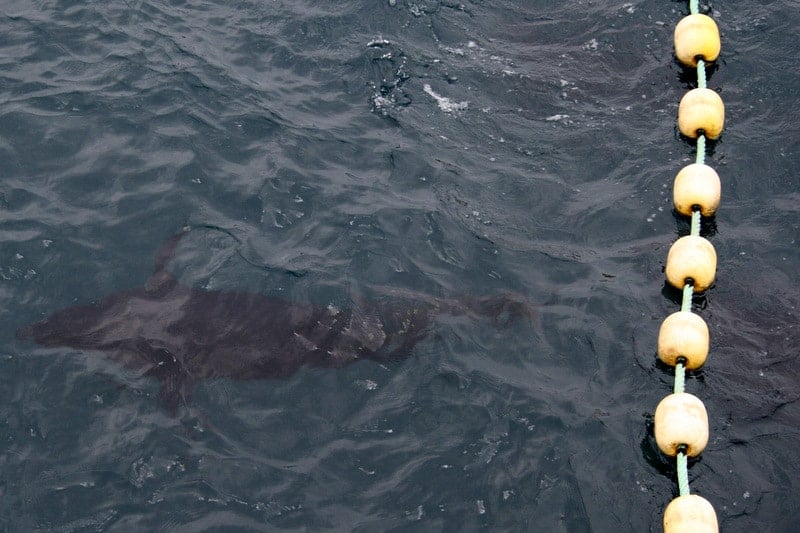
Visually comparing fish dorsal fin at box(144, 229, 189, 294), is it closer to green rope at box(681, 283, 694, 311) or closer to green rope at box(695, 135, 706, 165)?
green rope at box(681, 283, 694, 311)

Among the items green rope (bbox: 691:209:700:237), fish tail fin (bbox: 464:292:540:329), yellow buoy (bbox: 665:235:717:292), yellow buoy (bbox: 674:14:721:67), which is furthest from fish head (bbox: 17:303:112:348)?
yellow buoy (bbox: 674:14:721:67)

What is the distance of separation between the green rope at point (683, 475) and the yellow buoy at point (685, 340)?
962mm

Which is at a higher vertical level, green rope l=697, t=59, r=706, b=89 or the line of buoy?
green rope l=697, t=59, r=706, b=89

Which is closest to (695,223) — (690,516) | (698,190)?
(698,190)

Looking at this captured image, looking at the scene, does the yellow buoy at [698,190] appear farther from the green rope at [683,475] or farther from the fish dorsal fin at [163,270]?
the fish dorsal fin at [163,270]

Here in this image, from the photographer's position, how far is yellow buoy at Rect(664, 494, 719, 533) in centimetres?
585

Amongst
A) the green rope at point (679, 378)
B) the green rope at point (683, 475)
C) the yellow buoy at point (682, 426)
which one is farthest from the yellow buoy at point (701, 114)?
the green rope at point (683, 475)

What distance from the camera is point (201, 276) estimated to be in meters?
8.47

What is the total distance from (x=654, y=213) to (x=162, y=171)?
549cm

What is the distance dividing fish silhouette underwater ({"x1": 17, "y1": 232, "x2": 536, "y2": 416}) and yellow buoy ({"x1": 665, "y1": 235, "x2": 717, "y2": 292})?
136 cm

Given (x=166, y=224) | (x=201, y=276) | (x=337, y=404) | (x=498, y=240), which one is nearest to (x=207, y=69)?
(x=166, y=224)

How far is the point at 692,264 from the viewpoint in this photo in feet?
25.2

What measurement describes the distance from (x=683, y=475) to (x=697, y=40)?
6046 millimetres

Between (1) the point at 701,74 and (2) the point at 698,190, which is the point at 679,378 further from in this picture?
(1) the point at 701,74
